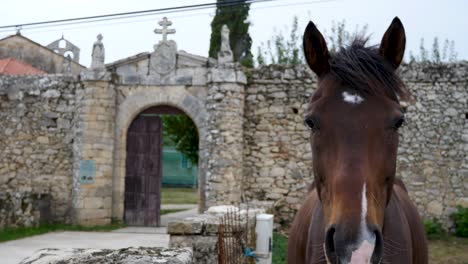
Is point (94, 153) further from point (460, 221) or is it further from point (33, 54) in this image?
point (33, 54)

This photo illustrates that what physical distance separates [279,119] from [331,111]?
30.6 ft

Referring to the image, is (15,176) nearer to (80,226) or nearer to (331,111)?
(80,226)

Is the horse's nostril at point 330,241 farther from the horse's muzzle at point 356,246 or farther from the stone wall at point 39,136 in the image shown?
the stone wall at point 39,136

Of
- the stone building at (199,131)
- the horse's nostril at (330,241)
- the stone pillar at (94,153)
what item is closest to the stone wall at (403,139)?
the stone building at (199,131)

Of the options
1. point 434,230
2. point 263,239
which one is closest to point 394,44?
point 263,239

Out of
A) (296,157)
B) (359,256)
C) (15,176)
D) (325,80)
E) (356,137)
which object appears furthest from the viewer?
(15,176)

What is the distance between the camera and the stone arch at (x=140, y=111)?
11742mm

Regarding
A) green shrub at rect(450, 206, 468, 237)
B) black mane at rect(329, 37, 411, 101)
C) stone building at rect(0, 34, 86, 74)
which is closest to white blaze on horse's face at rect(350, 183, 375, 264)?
black mane at rect(329, 37, 411, 101)

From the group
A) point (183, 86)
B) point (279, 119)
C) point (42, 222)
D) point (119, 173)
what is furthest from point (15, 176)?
point (279, 119)

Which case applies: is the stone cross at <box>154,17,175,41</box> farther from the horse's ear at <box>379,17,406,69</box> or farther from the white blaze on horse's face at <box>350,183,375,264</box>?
the white blaze on horse's face at <box>350,183,375,264</box>

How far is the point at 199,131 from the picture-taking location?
1183 cm

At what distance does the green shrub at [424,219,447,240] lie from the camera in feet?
35.1

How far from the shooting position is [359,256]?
5.96 ft

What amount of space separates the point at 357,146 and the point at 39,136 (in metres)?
11.7
